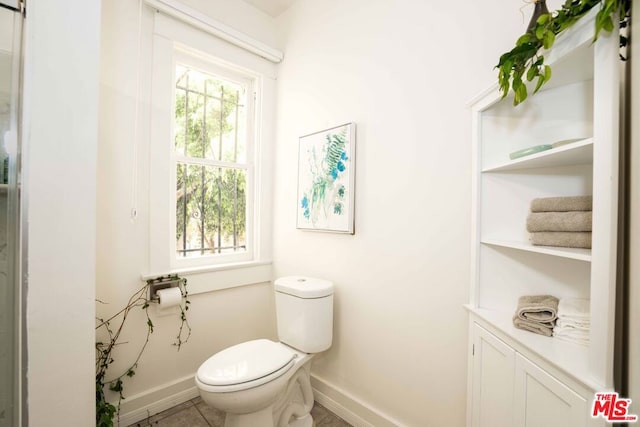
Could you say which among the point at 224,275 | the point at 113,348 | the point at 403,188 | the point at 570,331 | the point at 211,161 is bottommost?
the point at 113,348

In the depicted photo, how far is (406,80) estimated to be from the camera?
151 cm

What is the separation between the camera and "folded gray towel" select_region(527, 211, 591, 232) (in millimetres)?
844

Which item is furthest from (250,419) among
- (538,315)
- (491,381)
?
(538,315)

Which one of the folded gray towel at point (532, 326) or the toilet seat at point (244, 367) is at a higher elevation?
the folded gray towel at point (532, 326)

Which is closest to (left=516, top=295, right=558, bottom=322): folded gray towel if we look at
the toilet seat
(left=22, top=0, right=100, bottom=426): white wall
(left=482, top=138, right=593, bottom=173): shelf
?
(left=482, top=138, right=593, bottom=173): shelf

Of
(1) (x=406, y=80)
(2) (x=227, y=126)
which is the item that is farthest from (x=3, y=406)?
(1) (x=406, y=80)

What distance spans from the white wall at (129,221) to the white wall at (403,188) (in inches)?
34.2

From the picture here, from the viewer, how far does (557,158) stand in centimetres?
91

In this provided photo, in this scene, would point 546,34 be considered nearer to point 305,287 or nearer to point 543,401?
point 543,401

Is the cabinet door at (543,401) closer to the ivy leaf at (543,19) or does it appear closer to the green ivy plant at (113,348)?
the ivy leaf at (543,19)

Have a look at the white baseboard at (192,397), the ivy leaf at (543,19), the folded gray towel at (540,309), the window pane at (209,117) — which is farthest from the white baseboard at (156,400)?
the ivy leaf at (543,19)

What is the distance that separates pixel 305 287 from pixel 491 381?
0.99 metres

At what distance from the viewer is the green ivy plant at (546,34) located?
644 millimetres

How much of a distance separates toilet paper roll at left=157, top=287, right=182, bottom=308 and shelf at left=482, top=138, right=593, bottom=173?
1763 millimetres
